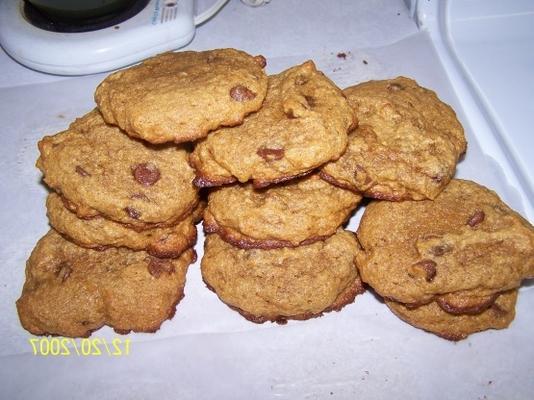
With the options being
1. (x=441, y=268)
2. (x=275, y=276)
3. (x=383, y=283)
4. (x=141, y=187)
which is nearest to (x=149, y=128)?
(x=141, y=187)

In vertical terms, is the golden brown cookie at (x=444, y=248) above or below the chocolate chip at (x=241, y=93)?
below

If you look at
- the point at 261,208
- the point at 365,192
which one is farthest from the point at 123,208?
the point at 365,192

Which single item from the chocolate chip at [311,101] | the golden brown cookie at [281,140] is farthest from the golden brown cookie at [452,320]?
the chocolate chip at [311,101]

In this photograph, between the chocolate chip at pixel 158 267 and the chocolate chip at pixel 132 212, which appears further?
the chocolate chip at pixel 158 267

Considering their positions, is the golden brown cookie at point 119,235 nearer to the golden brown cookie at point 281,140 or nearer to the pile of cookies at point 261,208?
the pile of cookies at point 261,208

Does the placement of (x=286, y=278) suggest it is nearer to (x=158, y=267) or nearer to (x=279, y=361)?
(x=279, y=361)

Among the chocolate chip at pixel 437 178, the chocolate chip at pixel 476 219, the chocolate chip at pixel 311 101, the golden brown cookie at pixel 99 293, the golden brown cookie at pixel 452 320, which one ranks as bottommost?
the golden brown cookie at pixel 452 320

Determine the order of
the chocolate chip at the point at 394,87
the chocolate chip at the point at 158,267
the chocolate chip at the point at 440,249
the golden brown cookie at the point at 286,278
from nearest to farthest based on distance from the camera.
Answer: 1. the chocolate chip at the point at 440,249
2. the golden brown cookie at the point at 286,278
3. the chocolate chip at the point at 158,267
4. the chocolate chip at the point at 394,87

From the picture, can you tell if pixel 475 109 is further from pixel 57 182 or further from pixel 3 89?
pixel 3 89
